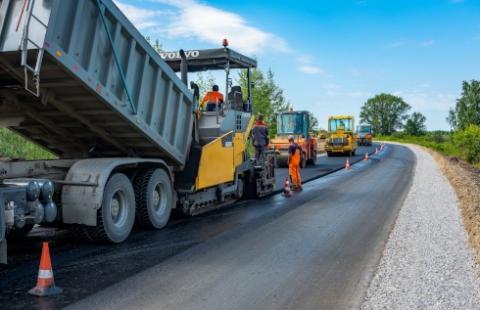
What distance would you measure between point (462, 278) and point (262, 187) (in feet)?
22.8

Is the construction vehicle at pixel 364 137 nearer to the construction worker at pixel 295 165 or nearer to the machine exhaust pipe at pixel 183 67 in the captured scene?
the construction worker at pixel 295 165

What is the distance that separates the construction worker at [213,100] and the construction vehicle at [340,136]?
23456 mm

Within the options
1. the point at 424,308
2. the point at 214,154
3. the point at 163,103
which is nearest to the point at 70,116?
the point at 163,103

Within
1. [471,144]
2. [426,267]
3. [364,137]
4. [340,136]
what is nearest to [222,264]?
[426,267]

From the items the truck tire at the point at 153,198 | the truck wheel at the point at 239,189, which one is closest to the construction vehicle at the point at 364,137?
the truck wheel at the point at 239,189

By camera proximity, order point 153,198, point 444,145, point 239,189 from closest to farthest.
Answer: point 153,198 < point 239,189 < point 444,145

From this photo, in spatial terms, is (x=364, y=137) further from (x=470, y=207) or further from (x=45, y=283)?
(x=45, y=283)

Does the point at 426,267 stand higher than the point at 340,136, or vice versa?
the point at 340,136

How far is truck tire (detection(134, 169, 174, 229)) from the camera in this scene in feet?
25.1

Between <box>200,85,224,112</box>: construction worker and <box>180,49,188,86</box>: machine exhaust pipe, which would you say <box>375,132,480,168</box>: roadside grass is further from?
<box>180,49,188,86</box>: machine exhaust pipe

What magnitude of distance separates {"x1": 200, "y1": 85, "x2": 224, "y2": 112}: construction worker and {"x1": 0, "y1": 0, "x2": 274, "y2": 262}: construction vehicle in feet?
0.50

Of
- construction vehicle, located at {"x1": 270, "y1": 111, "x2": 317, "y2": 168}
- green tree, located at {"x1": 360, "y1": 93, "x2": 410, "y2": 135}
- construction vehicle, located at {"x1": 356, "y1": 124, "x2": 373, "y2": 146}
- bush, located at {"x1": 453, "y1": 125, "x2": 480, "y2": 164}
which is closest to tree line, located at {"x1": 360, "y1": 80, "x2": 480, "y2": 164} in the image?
green tree, located at {"x1": 360, "y1": 93, "x2": 410, "y2": 135}

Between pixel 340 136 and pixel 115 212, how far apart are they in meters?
26.8

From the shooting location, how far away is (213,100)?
9.66 meters
